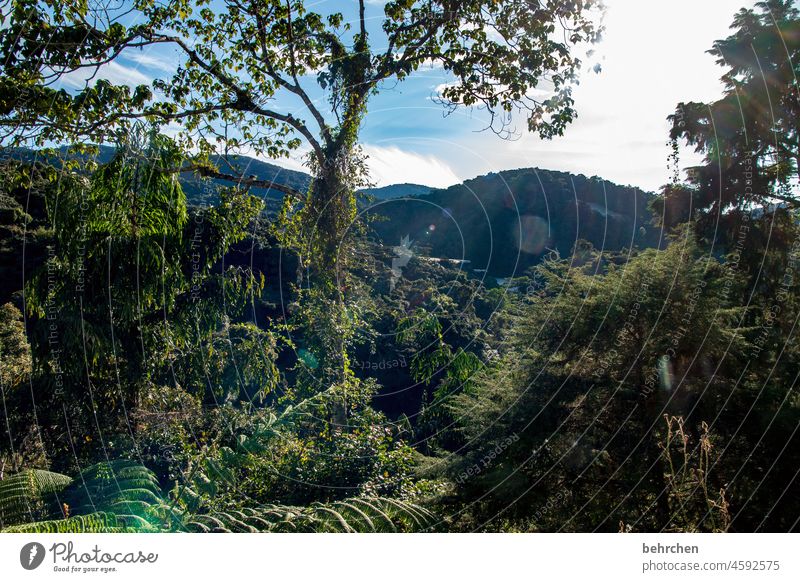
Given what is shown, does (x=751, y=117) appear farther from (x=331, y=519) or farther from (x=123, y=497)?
(x=123, y=497)

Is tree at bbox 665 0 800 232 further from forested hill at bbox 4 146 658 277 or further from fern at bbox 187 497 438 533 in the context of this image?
fern at bbox 187 497 438 533

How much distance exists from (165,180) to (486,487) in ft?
15.5

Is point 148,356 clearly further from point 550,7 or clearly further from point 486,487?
point 550,7

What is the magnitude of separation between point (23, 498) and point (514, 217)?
509 inches

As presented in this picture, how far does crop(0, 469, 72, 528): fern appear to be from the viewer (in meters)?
4.39

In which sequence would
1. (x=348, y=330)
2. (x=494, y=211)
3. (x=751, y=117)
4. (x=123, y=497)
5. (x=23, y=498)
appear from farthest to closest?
1. (x=494, y=211)
2. (x=751, y=117)
3. (x=348, y=330)
4. (x=123, y=497)
5. (x=23, y=498)

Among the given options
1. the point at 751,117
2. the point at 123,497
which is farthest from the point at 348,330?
the point at 751,117

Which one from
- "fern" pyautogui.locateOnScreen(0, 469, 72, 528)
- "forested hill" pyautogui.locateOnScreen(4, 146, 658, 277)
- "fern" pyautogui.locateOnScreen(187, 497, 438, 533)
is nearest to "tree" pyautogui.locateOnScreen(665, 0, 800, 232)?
"forested hill" pyautogui.locateOnScreen(4, 146, 658, 277)

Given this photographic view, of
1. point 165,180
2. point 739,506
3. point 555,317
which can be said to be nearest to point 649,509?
point 739,506

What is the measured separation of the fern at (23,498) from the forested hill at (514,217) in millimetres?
6207

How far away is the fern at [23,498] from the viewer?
4391mm

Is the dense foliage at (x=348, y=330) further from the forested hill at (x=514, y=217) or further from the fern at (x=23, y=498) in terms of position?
the forested hill at (x=514, y=217)

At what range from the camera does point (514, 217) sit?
49.2ft

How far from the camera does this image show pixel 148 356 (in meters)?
7.39
